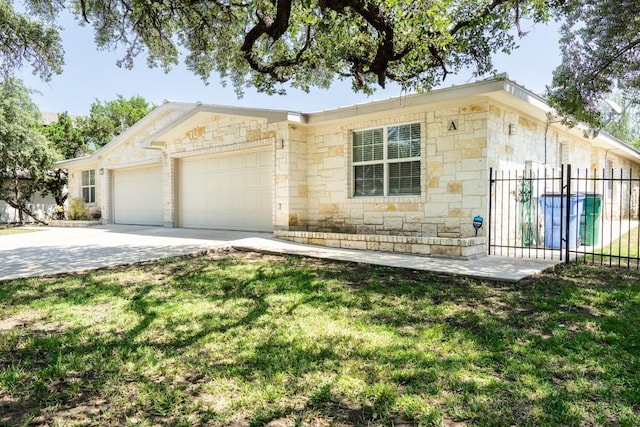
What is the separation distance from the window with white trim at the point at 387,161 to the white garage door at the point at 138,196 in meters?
8.52

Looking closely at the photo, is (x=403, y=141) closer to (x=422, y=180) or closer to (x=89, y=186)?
(x=422, y=180)

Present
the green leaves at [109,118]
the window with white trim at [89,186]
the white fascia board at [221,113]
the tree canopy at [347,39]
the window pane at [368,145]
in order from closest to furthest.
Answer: the tree canopy at [347,39]
the window pane at [368,145]
the white fascia board at [221,113]
the window with white trim at [89,186]
the green leaves at [109,118]

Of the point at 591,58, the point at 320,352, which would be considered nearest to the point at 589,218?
the point at 591,58

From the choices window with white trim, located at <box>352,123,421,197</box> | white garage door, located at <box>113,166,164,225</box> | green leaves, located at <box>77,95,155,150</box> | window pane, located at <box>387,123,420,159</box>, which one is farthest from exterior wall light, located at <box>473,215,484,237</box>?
green leaves, located at <box>77,95,155,150</box>

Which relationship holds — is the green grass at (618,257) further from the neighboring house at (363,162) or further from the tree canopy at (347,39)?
the tree canopy at (347,39)

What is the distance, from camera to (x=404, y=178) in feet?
31.3

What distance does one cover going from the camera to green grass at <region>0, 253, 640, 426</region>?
250 centimetres

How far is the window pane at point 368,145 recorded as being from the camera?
32.6ft

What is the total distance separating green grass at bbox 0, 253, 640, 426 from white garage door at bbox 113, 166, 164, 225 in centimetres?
997

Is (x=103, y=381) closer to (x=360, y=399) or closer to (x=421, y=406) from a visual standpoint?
(x=360, y=399)

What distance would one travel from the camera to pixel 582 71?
29.9ft

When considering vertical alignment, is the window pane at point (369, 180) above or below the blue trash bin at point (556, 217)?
above

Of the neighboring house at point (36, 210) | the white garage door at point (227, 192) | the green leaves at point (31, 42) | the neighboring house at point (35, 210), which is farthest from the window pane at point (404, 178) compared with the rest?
the neighboring house at point (35, 210)

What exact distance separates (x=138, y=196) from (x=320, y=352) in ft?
49.0
